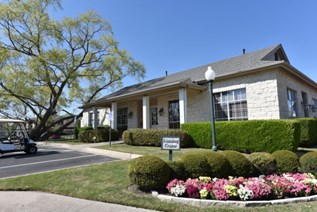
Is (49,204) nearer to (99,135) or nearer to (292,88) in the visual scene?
(292,88)

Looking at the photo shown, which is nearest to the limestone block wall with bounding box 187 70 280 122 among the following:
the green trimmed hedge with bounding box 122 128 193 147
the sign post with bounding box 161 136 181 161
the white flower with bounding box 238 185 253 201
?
the green trimmed hedge with bounding box 122 128 193 147

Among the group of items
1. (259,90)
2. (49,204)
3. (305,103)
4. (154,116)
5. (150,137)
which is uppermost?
(259,90)

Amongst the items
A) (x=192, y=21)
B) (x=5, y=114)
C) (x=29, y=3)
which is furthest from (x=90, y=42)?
(x=5, y=114)

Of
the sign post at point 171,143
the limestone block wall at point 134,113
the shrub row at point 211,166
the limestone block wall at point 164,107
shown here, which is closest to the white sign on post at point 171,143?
the sign post at point 171,143

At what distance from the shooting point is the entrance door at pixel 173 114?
1656cm

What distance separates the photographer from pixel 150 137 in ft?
45.0

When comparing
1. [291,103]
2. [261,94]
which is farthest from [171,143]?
[291,103]

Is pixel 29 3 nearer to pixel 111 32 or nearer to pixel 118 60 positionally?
pixel 111 32

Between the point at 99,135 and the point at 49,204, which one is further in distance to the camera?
the point at 99,135

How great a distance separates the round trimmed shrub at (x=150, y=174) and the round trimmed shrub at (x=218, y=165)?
1.11 metres

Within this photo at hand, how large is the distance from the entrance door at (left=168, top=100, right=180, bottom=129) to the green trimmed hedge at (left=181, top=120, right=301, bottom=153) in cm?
465

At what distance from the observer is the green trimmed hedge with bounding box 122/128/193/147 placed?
12344 mm

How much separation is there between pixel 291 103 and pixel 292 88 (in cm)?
89

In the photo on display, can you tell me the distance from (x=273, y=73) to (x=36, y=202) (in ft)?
37.6
